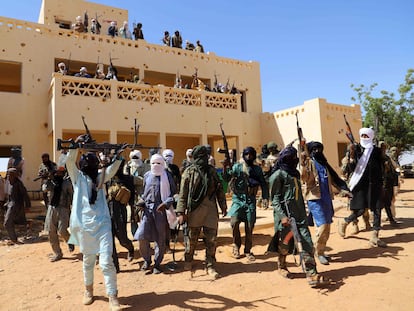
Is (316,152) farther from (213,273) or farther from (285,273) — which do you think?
(213,273)

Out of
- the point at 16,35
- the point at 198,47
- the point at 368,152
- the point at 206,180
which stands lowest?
the point at 206,180

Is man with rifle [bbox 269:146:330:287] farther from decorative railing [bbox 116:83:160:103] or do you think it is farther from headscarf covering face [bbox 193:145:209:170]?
decorative railing [bbox 116:83:160:103]

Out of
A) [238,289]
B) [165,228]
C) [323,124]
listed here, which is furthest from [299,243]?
[323,124]

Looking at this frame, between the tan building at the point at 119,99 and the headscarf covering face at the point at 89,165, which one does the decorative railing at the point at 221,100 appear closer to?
the tan building at the point at 119,99

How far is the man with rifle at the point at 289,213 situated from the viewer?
3.84m

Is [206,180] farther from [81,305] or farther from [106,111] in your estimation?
[106,111]

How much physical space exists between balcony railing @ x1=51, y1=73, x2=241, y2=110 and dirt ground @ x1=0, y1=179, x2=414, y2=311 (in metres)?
7.45

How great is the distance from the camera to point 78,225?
11.8ft

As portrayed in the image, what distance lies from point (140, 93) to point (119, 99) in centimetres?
92

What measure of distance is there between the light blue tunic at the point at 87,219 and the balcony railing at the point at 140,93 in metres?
8.80

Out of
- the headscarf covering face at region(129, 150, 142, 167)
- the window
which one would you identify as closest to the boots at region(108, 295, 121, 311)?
the headscarf covering face at region(129, 150, 142, 167)

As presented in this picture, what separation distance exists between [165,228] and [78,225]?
1532 millimetres

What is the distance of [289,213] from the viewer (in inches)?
158

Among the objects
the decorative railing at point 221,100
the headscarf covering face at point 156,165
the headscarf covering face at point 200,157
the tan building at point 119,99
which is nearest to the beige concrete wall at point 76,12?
the tan building at point 119,99
